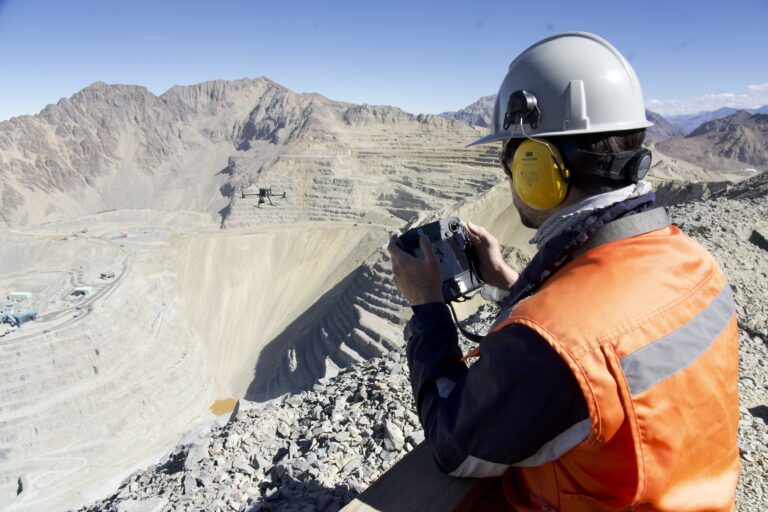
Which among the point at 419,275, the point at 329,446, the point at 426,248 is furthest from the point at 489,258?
the point at 329,446

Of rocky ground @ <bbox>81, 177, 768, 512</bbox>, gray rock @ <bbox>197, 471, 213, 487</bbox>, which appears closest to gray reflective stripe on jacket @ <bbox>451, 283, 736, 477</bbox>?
rocky ground @ <bbox>81, 177, 768, 512</bbox>

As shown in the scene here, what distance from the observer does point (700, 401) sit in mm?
1213

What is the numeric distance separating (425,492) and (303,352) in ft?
70.3

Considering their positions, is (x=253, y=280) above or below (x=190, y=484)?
below

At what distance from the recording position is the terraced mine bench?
→ 4.95 feet

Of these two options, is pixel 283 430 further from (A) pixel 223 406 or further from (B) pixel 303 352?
(A) pixel 223 406

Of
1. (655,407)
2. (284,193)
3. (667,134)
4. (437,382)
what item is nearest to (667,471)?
(655,407)

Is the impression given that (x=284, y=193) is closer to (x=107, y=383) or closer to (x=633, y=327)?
(x=107, y=383)

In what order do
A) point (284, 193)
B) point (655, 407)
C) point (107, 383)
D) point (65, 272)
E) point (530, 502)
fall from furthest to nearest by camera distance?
point (284, 193), point (65, 272), point (107, 383), point (530, 502), point (655, 407)

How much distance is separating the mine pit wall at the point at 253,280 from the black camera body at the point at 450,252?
25.6 meters

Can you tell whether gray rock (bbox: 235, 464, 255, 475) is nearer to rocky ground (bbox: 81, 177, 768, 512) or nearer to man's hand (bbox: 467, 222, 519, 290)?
rocky ground (bbox: 81, 177, 768, 512)

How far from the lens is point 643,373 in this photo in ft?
3.69

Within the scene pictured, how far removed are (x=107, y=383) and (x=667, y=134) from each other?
176478 mm

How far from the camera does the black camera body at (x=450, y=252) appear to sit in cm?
204
